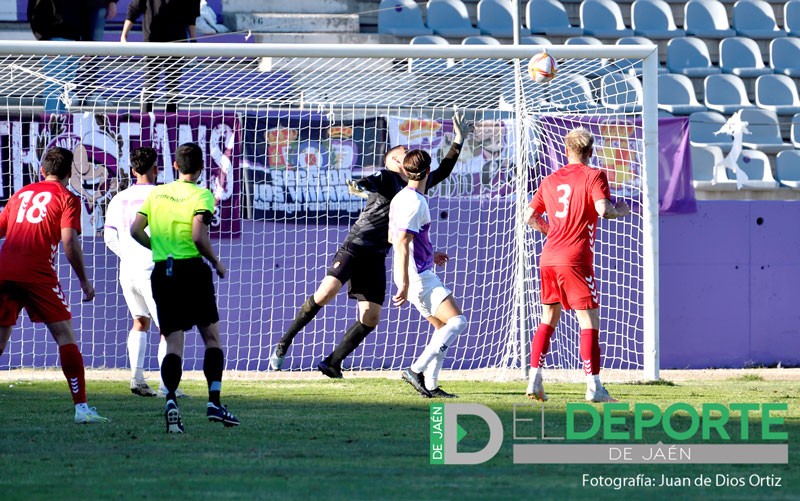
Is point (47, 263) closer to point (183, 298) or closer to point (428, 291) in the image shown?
point (183, 298)

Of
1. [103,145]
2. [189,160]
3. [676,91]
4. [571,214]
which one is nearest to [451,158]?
[571,214]

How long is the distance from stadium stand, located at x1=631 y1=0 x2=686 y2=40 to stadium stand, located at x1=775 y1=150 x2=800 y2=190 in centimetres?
309

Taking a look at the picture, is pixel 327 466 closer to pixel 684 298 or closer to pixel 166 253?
pixel 166 253

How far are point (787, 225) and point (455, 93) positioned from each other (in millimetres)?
3916

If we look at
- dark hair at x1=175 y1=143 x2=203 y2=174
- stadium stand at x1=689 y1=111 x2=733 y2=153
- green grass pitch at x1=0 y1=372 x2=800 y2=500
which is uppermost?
stadium stand at x1=689 y1=111 x2=733 y2=153

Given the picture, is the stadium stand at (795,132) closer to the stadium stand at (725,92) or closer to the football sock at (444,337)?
the stadium stand at (725,92)

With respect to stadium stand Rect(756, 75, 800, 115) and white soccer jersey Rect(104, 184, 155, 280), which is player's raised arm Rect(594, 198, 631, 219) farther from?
stadium stand Rect(756, 75, 800, 115)

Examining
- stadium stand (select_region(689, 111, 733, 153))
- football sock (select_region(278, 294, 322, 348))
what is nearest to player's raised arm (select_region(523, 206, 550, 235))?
football sock (select_region(278, 294, 322, 348))

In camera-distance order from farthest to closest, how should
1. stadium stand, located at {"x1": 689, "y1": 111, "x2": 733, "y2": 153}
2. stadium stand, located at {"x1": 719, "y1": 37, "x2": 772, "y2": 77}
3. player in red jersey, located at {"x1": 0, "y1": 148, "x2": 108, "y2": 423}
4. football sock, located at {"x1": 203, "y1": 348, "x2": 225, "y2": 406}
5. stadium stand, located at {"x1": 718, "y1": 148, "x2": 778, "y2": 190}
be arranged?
stadium stand, located at {"x1": 719, "y1": 37, "x2": 772, "y2": 77}, stadium stand, located at {"x1": 689, "y1": 111, "x2": 733, "y2": 153}, stadium stand, located at {"x1": 718, "y1": 148, "x2": 778, "y2": 190}, player in red jersey, located at {"x1": 0, "y1": 148, "x2": 108, "y2": 423}, football sock, located at {"x1": 203, "y1": 348, "x2": 225, "y2": 406}

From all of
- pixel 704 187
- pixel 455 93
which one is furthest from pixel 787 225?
pixel 455 93

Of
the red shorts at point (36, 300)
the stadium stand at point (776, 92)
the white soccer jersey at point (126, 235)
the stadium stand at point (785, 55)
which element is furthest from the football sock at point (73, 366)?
the stadium stand at point (785, 55)

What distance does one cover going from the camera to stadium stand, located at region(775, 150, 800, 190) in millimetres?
15898

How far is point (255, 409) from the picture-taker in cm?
871

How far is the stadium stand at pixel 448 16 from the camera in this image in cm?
1772
